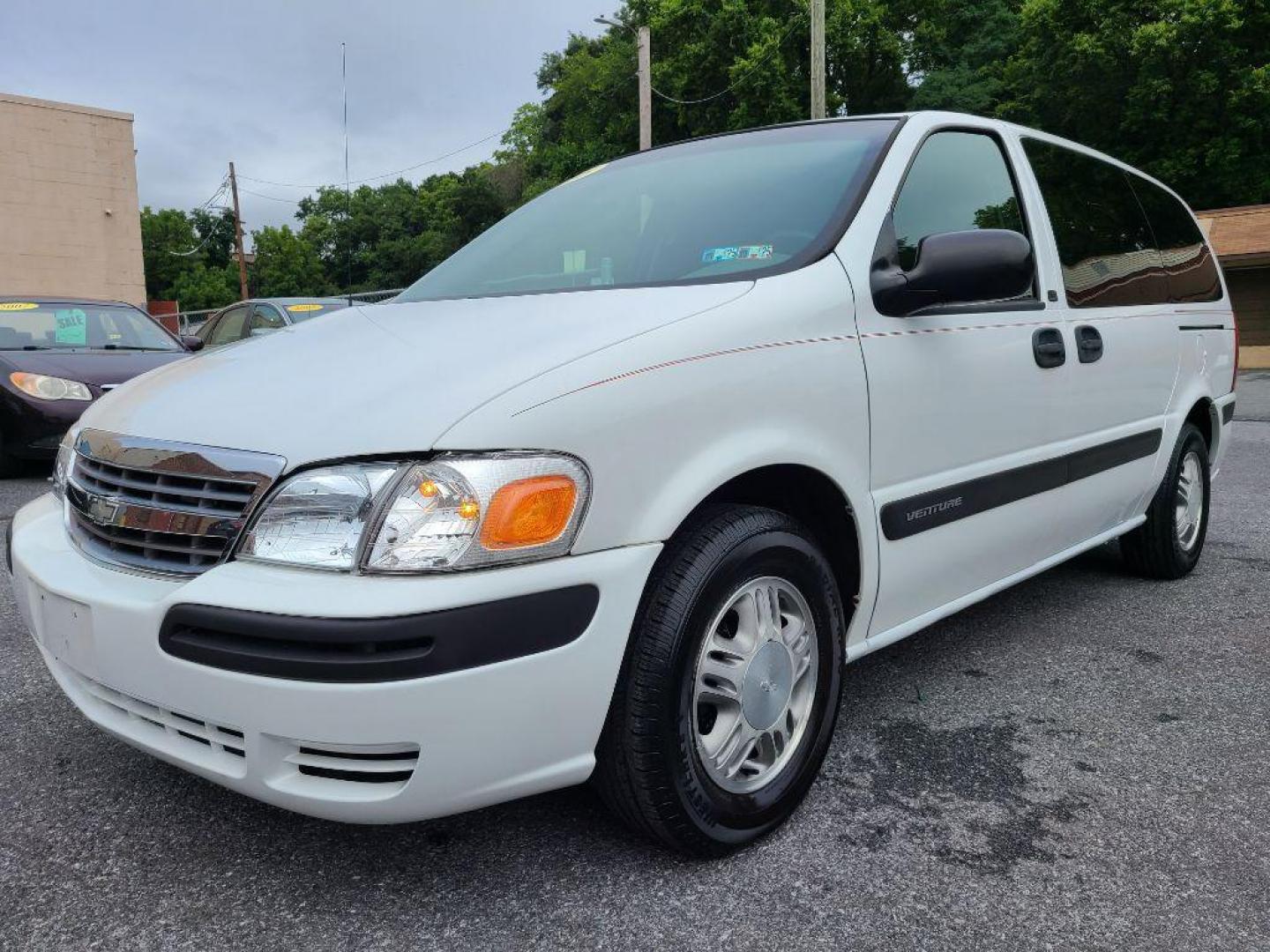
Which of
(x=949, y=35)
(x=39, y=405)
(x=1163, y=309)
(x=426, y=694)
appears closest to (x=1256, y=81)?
(x=949, y=35)

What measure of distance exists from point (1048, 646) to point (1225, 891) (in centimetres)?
148

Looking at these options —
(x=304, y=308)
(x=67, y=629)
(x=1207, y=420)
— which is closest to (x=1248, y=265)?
(x=304, y=308)

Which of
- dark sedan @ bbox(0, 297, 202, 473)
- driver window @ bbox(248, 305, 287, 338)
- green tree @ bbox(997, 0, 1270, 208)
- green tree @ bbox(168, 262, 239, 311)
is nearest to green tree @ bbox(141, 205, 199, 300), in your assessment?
green tree @ bbox(168, 262, 239, 311)

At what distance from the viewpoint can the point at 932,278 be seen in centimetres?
229

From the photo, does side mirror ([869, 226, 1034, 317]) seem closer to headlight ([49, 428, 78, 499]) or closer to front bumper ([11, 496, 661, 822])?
front bumper ([11, 496, 661, 822])

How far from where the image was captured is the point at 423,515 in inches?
63.7

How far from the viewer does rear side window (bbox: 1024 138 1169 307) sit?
3.21 metres

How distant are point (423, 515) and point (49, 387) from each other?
5975 mm

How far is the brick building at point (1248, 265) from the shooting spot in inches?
906

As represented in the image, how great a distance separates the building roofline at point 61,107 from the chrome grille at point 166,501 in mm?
26405

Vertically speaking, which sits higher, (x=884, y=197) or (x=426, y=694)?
(x=884, y=197)

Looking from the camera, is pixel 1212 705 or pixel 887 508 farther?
pixel 1212 705

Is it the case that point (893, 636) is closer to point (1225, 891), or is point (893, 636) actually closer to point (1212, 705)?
point (1225, 891)

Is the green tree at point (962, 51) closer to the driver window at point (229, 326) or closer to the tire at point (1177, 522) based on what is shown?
the driver window at point (229, 326)
